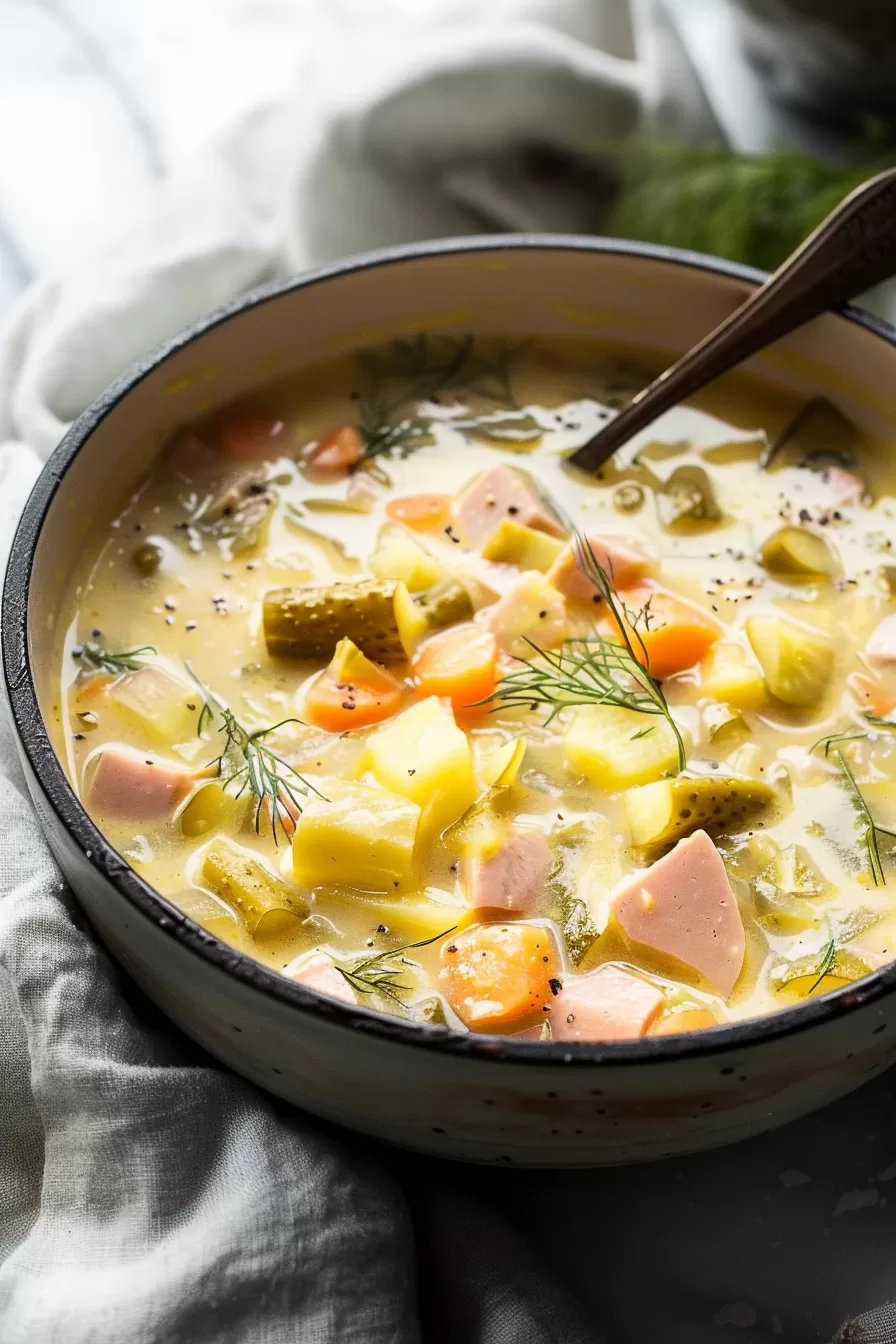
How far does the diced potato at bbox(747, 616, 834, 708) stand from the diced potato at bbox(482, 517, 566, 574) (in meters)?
0.29

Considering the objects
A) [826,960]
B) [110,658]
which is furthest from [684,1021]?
[110,658]

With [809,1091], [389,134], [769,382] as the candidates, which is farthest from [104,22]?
[809,1091]

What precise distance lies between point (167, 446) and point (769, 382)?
3.09 ft

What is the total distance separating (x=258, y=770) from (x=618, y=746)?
446 mm

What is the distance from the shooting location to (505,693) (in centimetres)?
190

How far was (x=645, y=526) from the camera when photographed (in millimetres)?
2160

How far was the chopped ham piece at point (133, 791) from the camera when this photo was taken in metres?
1.80

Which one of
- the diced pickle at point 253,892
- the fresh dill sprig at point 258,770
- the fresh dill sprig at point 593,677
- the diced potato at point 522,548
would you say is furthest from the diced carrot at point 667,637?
the diced pickle at point 253,892

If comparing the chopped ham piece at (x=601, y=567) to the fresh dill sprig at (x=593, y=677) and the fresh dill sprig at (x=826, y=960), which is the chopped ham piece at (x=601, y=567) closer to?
the fresh dill sprig at (x=593, y=677)

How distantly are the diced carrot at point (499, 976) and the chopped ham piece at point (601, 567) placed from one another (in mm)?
544

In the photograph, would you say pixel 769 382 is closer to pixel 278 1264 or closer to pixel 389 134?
pixel 389 134

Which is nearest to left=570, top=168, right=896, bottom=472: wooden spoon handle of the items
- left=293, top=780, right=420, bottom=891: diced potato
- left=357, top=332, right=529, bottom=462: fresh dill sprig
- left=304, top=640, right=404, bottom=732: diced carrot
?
left=357, top=332, right=529, bottom=462: fresh dill sprig

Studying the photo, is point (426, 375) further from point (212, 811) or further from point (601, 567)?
point (212, 811)

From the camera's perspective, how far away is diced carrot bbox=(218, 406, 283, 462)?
7.47 ft
